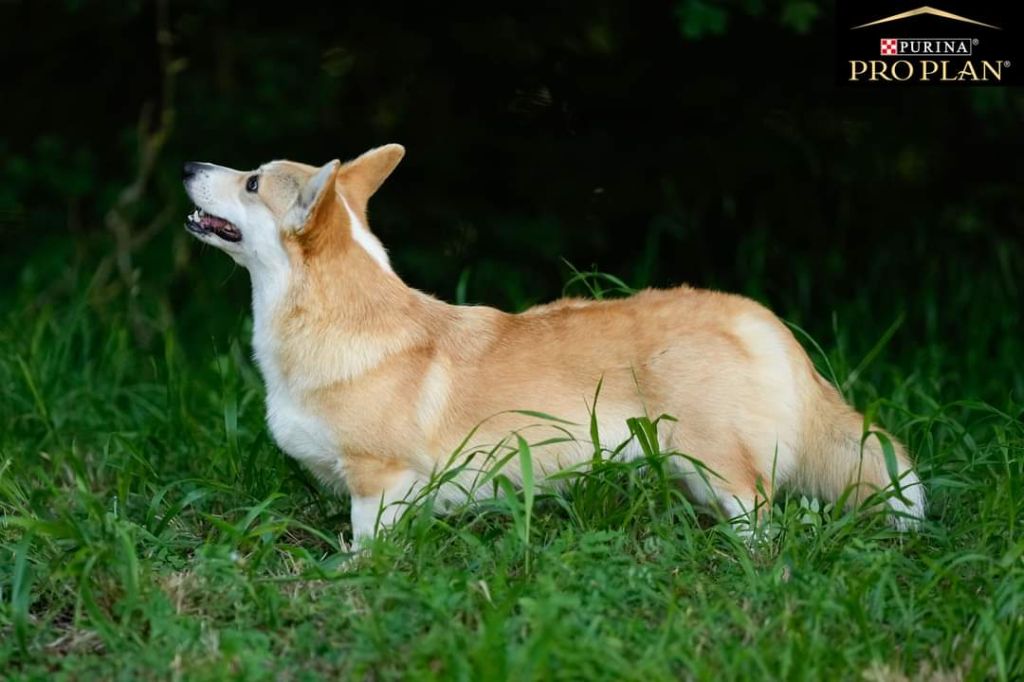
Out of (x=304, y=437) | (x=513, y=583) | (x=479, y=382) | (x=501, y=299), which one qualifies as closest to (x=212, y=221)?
(x=304, y=437)

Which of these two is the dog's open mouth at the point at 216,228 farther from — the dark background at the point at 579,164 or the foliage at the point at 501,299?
the dark background at the point at 579,164

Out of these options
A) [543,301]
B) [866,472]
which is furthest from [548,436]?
[543,301]

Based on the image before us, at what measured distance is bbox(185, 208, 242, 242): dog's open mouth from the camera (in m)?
4.92

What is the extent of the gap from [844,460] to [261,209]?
216 cm

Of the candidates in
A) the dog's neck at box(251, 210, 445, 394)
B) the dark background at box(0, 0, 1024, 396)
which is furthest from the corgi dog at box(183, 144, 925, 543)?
the dark background at box(0, 0, 1024, 396)

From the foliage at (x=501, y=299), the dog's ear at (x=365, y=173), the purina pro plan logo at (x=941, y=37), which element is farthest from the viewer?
the purina pro plan logo at (x=941, y=37)

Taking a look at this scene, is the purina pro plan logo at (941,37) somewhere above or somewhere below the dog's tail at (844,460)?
above

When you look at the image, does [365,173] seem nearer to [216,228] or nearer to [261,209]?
[261,209]

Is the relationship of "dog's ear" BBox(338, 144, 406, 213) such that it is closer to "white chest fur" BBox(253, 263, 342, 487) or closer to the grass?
"white chest fur" BBox(253, 263, 342, 487)

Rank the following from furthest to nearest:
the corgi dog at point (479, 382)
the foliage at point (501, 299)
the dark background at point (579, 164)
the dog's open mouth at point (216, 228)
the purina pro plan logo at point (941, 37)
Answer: the dark background at point (579, 164) < the purina pro plan logo at point (941, 37) < the dog's open mouth at point (216, 228) < the corgi dog at point (479, 382) < the foliage at point (501, 299)

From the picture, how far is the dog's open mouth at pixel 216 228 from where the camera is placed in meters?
4.92

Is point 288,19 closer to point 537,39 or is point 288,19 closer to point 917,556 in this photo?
point 537,39

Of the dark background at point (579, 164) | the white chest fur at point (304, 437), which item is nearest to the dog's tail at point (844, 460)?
the white chest fur at point (304, 437)

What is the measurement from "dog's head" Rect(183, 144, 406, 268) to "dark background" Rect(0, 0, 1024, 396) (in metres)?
2.61
